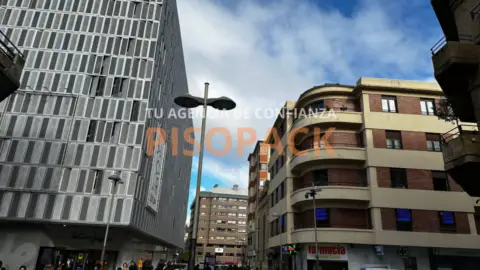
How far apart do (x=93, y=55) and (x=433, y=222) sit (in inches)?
1320

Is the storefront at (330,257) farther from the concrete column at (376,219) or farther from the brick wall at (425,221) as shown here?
the brick wall at (425,221)

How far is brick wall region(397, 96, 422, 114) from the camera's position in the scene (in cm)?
2858

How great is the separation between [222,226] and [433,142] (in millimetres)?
85961

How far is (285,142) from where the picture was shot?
34250 mm

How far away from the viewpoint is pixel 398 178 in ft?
88.6

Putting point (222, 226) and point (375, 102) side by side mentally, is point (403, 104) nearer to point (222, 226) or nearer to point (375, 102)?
point (375, 102)

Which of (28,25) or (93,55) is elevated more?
(28,25)

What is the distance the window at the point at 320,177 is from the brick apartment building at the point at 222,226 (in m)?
75.8

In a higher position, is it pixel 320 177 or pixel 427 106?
pixel 427 106

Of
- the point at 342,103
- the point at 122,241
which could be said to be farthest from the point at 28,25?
the point at 342,103

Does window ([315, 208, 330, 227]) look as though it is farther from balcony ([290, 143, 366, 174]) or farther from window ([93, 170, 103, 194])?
window ([93, 170, 103, 194])

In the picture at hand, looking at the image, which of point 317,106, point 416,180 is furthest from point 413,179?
point 317,106

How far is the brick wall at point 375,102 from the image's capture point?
94.3 feet

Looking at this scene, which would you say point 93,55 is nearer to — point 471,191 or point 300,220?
point 300,220
